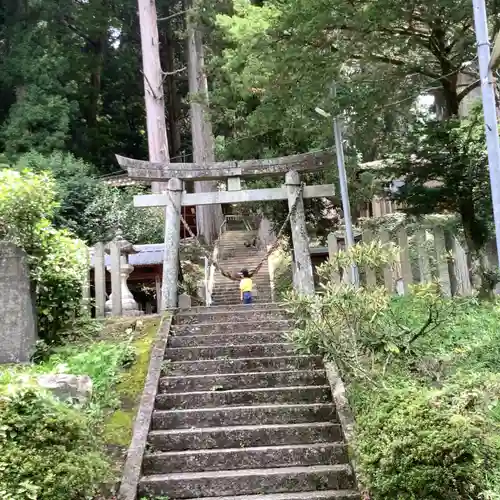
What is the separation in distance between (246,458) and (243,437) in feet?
0.90

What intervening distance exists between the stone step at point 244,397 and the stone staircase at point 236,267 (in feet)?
31.9

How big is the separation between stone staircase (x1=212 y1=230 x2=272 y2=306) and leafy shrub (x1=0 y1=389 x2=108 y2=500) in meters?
11.9

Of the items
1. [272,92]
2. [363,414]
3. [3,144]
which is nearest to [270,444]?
[363,414]

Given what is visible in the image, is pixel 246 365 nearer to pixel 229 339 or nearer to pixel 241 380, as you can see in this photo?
pixel 241 380

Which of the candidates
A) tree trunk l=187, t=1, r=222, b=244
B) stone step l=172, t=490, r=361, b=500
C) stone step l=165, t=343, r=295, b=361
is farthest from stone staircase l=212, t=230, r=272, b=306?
stone step l=172, t=490, r=361, b=500

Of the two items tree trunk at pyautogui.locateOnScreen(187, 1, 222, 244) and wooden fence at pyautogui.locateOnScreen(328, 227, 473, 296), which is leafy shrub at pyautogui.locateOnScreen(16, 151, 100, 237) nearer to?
tree trunk at pyautogui.locateOnScreen(187, 1, 222, 244)

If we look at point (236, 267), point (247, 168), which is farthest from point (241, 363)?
point (236, 267)

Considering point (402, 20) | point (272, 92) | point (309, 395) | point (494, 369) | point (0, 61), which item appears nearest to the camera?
point (494, 369)

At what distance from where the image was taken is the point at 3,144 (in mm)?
20250

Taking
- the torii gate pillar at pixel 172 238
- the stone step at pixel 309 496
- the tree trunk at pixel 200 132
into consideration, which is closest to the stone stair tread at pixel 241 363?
the stone step at pixel 309 496

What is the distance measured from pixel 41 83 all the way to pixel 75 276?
15.8 metres

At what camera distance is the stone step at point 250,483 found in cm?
485

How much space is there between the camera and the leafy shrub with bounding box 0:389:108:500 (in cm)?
364

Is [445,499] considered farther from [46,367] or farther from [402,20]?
[402,20]
